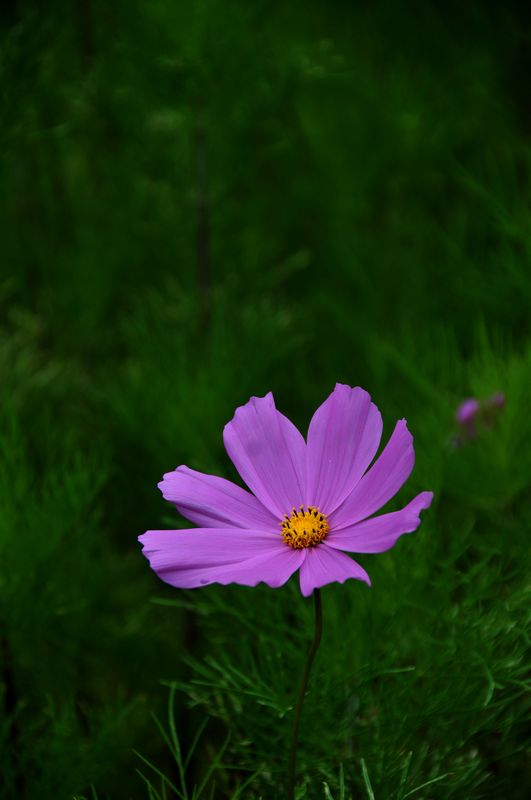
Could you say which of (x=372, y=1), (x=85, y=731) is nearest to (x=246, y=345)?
(x=85, y=731)

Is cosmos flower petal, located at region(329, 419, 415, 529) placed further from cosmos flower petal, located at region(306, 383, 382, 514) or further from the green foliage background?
the green foliage background

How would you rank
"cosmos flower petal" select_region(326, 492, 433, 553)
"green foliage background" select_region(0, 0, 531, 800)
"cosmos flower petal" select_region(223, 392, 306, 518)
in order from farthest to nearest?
"green foliage background" select_region(0, 0, 531, 800) → "cosmos flower petal" select_region(223, 392, 306, 518) → "cosmos flower petal" select_region(326, 492, 433, 553)

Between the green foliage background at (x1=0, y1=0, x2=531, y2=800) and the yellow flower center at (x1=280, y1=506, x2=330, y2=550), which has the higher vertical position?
the green foliage background at (x1=0, y1=0, x2=531, y2=800)

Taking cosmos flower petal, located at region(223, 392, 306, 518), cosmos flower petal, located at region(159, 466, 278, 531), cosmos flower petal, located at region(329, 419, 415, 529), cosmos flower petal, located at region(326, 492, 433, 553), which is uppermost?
cosmos flower petal, located at region(223, 392, 306, 518)

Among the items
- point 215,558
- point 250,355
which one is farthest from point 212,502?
point 250,355

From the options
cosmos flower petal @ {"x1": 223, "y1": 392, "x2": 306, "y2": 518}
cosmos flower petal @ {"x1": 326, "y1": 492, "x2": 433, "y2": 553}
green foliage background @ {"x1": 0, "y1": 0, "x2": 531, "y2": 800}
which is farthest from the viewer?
green foliage background @ {"x1": 0, "y1": 0, "x2": 531, "y2": 800}

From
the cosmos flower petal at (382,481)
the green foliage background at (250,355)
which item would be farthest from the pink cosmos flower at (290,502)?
the green foliage background at (250,355)

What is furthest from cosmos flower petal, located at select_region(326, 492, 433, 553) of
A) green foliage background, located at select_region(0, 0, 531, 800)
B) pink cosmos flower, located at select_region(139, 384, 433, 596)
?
green foliage background, located at select_region(0, 0, 531, 800)

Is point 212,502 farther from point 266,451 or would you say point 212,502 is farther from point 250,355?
point 250,355
